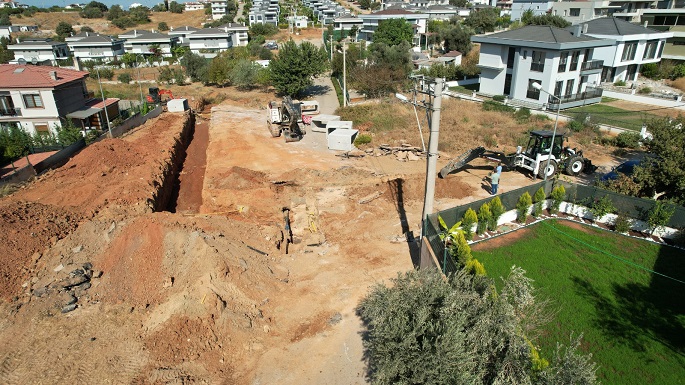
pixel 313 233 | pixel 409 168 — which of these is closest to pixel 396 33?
pixel 409 168

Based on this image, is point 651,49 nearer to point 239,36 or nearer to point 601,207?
point 601,207

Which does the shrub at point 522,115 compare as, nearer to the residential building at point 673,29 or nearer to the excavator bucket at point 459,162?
the excavator bucket at point 459,162

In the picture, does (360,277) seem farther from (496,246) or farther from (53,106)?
(53,106)

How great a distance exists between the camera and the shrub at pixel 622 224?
58.1ft

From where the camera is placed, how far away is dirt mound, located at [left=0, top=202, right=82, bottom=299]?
14398mm

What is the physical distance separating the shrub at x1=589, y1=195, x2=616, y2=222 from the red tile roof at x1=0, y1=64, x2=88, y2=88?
117 feet

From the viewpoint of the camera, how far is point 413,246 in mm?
17328

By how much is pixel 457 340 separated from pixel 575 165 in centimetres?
1896

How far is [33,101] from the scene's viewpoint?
3177 cm

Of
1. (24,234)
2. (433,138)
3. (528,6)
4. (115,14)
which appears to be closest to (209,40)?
(115,14)

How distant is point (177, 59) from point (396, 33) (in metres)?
40.5

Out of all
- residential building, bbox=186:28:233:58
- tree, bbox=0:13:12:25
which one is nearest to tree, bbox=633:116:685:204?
residential building, bbox=186:28:233:58

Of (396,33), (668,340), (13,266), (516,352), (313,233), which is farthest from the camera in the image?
(396,33)

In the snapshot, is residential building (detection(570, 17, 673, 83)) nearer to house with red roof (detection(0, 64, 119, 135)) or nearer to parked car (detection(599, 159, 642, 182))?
parked car (detection(599, 159, 642, 182))
